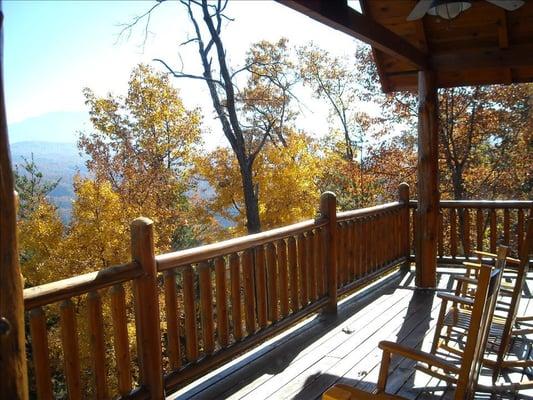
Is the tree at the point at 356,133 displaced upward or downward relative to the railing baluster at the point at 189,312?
upward

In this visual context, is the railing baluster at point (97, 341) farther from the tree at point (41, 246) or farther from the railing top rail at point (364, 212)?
the tree at point (41, 246)

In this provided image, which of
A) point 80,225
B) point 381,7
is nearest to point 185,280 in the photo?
point 381,7

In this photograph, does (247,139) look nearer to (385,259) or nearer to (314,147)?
(314,147)

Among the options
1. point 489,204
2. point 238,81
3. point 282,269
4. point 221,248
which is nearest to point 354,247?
point 282,269

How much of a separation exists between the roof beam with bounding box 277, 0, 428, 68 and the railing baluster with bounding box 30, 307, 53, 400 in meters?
1.98

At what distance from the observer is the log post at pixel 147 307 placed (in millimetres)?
2648

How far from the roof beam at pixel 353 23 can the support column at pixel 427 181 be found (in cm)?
54

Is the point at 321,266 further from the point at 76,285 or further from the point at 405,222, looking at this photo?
the point at 76,285

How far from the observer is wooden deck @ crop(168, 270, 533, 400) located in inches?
123

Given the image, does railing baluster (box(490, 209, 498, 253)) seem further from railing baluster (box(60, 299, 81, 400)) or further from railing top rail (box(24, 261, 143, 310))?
railing baluster (box(60, 299, 81, 400))

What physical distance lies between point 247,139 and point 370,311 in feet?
49.8

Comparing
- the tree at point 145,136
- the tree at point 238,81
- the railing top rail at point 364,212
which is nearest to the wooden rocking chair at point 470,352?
the railing top rail at point 364,212

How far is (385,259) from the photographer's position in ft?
19.9

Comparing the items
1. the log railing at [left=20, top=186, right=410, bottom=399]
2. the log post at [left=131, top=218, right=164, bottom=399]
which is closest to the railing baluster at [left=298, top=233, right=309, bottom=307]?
the log railing at [left=20, top=186, right=410, bottom=399]
